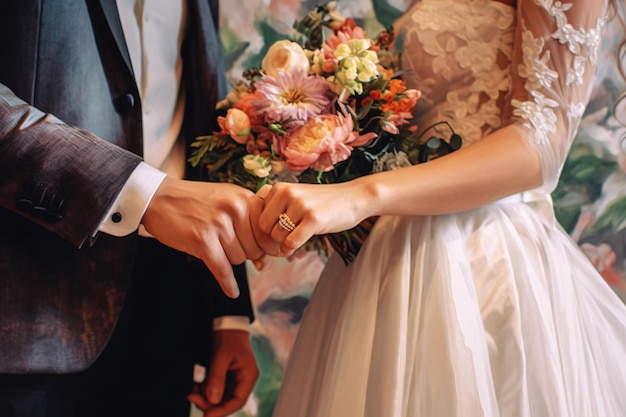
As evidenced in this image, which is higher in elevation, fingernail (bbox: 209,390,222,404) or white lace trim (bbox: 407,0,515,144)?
white lace trim (bbox: 407,0,515,144)

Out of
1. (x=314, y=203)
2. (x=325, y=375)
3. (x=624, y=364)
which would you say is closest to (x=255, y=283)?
(x=325, y=375)

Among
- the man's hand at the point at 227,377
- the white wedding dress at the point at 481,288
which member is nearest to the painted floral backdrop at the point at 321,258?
the man's hand at the point at 227,377

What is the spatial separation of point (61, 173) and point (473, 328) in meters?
0.58

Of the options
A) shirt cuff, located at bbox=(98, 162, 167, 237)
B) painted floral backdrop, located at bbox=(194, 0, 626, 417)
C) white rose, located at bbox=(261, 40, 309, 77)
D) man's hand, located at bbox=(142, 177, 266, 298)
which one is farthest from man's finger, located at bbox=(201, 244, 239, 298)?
painted floral backdrop, located at bbox=(194, 0, 626, 417)

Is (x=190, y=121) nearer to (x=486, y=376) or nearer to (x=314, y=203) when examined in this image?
(x=314, y=203)

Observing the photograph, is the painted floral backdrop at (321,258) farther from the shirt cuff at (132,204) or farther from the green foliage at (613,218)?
the shirt cuff at (132,204)

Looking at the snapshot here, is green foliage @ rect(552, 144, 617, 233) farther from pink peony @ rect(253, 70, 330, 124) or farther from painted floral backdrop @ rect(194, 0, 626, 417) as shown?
pink peony @ rect(253, 70, 330, 124)

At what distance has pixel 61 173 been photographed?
899 millimetres

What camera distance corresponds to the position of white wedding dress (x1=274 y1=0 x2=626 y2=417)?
2.86ft

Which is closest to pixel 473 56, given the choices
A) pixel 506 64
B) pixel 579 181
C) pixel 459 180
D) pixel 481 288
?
pixel 506 64

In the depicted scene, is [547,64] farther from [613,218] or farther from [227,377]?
[227,377]

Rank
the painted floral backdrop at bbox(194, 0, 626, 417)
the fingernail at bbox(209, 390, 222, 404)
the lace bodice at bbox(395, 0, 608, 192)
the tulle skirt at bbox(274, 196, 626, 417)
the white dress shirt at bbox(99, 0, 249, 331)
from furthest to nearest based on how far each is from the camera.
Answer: the painted floral backdrop at bbox(194, 0, 626, 417)
the fingernail at bbox(209, 390, 222, 404)
the white dress shirt at bbox(99, 0, 249, 331)
the lace bodice at bbox(395, 0, 608, 192)
the tulle skirt at bbox(274, 196, 626, 417)

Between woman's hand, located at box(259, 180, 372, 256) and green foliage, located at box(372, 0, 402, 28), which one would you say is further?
green foliage, located at box(372, 0, 402, 28)

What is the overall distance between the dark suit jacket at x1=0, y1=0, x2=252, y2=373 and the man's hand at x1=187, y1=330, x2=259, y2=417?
32 cm
